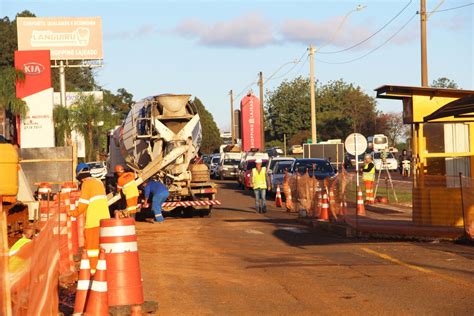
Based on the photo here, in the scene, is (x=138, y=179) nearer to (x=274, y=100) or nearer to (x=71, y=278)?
(x=71, y=278)

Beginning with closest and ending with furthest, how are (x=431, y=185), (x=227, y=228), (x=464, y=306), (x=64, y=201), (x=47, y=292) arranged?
(x=47, y=292) < (x=464, y=306) < (x=64, y=201) < (x=431, y=185) < (x=227, y=228)

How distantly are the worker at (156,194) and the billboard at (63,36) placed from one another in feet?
142

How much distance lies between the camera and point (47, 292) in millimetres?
8945

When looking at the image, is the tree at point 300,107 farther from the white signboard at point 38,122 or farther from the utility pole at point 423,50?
the utility pole at point 423,50

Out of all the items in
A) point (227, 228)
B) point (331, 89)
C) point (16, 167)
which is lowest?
point (227, 228)

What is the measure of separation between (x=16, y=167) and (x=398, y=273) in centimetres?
645

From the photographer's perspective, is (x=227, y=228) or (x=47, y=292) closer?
(x=47, y=292)

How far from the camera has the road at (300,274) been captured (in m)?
11.0

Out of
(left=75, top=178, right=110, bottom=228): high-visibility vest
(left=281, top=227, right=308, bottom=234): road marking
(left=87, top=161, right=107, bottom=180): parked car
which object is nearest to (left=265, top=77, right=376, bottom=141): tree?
(left=87, top=161, right=107, bottom=180): parked car

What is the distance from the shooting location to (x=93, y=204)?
13.6 meters

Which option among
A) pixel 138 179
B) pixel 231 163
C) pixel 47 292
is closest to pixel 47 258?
pixel 47 292

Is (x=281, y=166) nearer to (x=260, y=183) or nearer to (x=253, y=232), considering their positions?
(x=260, y=183)

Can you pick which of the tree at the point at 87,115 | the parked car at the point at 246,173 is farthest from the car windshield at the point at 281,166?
the tree at the point at 87,115

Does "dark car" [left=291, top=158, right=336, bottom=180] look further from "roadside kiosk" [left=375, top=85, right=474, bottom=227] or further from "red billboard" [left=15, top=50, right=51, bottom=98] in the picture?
"red billboard" [left=15, top=50, right=51, bottom=98]
